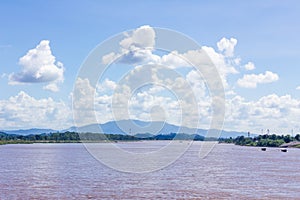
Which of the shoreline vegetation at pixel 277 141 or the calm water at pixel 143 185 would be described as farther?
the shoreline vegetation at pixel 277 141

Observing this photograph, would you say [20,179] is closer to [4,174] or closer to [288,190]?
[4,174]

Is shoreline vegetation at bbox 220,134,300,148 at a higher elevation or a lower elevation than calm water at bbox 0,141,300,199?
higher

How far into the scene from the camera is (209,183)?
1283 inches

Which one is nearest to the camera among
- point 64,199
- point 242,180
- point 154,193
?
point 64,199

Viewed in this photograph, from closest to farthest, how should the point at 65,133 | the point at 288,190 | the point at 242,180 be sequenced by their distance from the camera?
the point at 288,190, the point at 242,180, the point at 65,133

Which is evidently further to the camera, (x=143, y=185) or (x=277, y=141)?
(x=277, y=141)

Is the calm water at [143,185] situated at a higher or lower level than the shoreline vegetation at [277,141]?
lower

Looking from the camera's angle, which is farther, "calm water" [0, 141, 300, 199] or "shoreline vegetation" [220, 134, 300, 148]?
"shoreline vegetation" [220, 134, 300, 148]

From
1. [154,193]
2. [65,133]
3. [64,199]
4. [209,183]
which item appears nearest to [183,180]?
[209,183]

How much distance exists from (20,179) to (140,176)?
9.11 metres

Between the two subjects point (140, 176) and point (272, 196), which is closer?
point (272, 196)

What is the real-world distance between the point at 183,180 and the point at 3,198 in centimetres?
1364

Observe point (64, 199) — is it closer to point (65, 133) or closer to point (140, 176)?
point (140, 176)

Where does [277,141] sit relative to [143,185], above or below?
above
